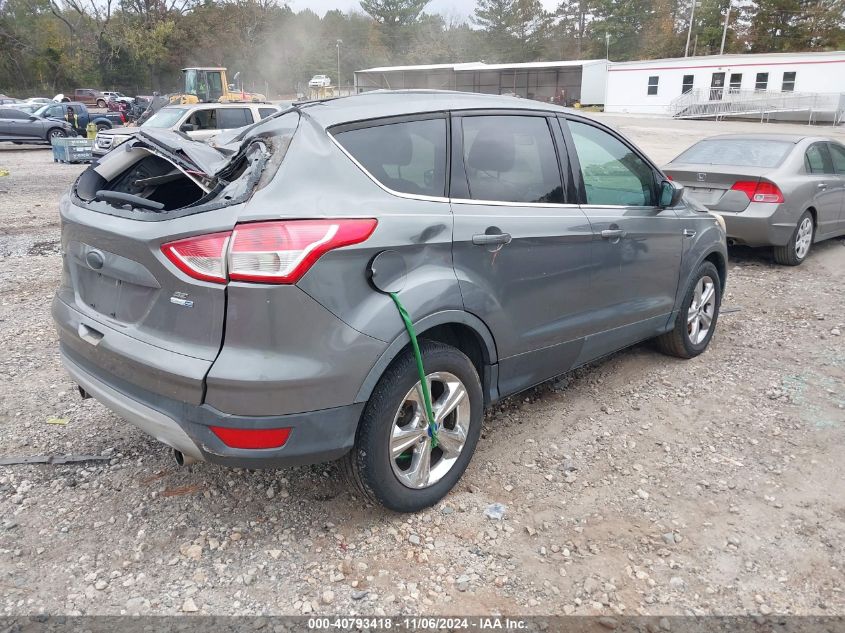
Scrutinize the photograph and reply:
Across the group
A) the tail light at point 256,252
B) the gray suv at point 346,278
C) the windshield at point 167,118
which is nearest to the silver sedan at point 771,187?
the gray suv at point 346,278

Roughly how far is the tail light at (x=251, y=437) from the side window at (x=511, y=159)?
141 centimetres

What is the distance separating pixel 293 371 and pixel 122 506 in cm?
129

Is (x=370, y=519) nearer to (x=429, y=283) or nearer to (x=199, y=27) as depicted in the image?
(x=429, y=283)

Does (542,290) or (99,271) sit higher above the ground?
(99,271)

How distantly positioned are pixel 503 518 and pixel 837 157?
795 cm

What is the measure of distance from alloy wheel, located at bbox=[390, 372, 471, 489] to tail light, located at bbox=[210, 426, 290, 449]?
1.58 ft

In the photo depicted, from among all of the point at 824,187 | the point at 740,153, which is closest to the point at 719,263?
the point at 740,153

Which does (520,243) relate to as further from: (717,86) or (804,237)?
(717,86)

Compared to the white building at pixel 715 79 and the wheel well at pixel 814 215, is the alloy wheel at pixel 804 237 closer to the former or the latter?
the wheel well at pixel 814 215

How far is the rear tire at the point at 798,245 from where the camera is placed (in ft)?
25.2

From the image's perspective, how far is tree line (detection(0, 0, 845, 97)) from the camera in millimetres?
57625

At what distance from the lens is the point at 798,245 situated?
7.82m

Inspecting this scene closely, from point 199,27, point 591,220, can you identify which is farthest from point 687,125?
point 199,27

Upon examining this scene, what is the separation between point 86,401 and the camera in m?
4.11
